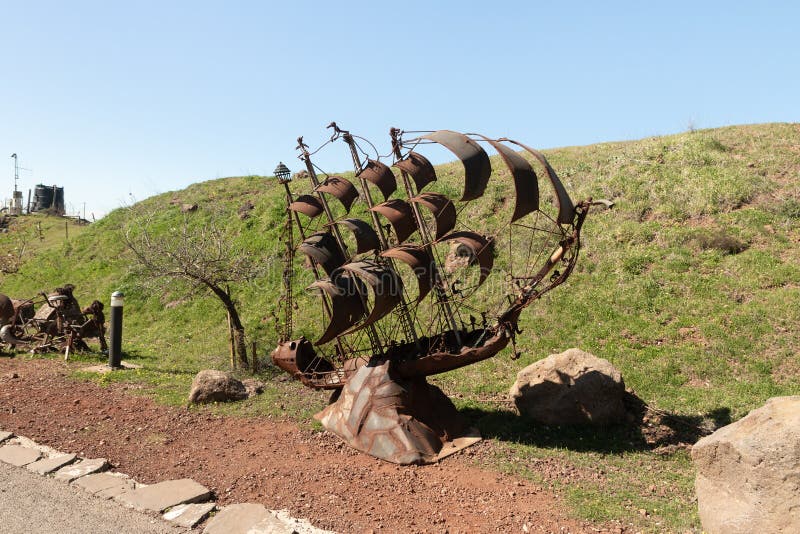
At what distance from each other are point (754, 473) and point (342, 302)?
695 cm

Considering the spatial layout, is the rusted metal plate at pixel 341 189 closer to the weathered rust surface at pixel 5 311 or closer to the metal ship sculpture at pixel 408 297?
the metal ship sculpture at pixel 408 297

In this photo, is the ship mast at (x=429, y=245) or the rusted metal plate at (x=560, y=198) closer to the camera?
the rusted metal plate at (x=560, y=198)

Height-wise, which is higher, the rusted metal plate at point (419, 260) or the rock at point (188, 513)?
the rusted metal plate at point (419, 260)

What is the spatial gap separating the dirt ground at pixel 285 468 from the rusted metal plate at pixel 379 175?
16.4 feet

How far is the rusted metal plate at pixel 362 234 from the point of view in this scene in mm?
10617

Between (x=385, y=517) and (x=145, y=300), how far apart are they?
2198 centimetres

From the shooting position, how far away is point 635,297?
15.3 m

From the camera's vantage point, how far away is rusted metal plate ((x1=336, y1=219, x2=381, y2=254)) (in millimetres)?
10617

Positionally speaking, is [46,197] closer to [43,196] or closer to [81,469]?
[43,196]

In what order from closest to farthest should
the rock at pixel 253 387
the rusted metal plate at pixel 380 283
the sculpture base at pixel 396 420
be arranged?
the sculpture base at pixel 396 420, the rusted metal plate at pixel 380 283, the rock at pixel 253 387

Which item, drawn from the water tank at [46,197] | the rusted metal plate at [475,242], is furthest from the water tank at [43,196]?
the rusted metal plate at [475,242]

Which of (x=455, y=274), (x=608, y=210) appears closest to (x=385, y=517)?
(x=455, y=274)

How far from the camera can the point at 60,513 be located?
7395 millimetres

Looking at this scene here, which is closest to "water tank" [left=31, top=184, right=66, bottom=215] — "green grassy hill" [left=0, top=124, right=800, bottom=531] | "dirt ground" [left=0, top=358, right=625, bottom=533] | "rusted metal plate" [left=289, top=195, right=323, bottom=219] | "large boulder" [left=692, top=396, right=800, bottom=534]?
"green grassy hill" [left=0, top=124, right=800, bottom=531]
